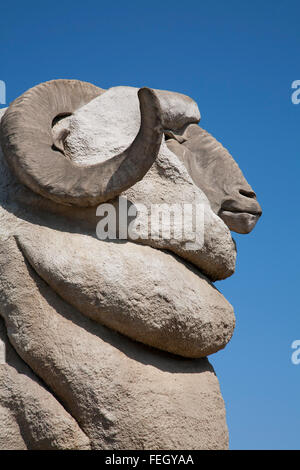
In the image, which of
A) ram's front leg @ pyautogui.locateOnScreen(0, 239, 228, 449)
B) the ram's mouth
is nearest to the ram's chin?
the ram's mouth

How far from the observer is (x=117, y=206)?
5008 mm

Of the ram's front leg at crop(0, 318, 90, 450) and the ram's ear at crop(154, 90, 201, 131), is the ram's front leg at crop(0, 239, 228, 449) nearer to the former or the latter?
the ram's front leg at crop(0, 318, 90, 450)

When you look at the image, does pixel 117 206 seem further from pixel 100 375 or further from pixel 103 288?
pixel 100 375

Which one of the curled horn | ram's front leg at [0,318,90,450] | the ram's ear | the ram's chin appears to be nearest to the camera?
ram's front leg at [0,318,90,450]

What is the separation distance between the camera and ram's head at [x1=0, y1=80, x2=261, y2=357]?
4.73 meters

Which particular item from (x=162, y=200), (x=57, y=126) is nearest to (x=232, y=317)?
(x=162, y=200)

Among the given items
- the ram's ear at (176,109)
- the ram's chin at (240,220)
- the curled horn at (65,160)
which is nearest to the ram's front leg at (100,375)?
the curled horn at (65,160)

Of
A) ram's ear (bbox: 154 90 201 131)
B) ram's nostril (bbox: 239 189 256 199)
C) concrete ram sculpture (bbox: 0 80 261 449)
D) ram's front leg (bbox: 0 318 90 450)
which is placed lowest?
ram's front leg (bbox: 0 318 90 450)

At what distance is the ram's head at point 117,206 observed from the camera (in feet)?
15.5

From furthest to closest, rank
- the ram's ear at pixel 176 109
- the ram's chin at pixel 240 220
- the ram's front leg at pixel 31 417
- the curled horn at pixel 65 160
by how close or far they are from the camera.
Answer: the ram's ear at pixel 176 109 → the ram's chin at pixel 240 220 → the curled horn at pixel 65 160 → the ram's front leg at pixel 31 417

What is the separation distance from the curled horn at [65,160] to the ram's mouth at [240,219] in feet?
3.43

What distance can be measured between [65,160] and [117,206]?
0.49 meters

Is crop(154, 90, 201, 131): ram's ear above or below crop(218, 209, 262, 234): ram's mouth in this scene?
above

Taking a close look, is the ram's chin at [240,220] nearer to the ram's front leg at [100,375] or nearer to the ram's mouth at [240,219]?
the ram's mouth at [240,219]
